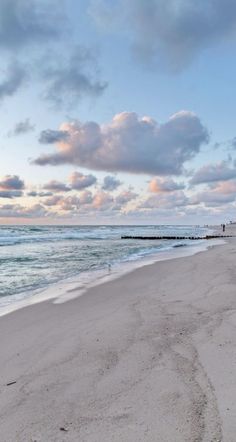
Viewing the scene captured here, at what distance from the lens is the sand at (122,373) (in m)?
3.63

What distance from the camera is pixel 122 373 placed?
4926mm

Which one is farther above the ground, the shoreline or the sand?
the sand

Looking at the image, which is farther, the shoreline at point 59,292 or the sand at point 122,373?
the shoreline at point 59,292

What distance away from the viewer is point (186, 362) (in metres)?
5.12

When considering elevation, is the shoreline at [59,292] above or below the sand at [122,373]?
below

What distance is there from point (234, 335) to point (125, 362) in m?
1.97

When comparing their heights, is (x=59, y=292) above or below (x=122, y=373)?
below

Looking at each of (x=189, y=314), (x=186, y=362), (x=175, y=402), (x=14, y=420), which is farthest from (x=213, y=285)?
(x=14, y=420)

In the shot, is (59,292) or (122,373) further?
(59,292)

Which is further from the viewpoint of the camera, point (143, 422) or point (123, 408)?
point (123, 408)

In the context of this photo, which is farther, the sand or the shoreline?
the shoreline

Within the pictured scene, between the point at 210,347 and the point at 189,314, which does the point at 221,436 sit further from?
the point at 189,314

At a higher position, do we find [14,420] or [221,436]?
[221,436]

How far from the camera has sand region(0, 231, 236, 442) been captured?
3635 mm
